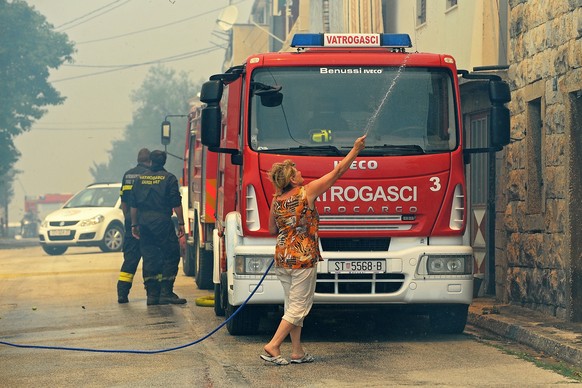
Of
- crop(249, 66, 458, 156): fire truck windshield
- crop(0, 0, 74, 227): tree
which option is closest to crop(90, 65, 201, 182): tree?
crop(0, 0, 74, 227): tree

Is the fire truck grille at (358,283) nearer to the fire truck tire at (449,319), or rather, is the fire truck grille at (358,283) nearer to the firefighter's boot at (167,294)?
the fire truck tire at (449,319)

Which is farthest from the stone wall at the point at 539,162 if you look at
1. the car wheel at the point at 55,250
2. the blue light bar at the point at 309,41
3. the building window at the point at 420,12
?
the car wheel at the point at 55,250

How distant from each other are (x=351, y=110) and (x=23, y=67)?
50640mm

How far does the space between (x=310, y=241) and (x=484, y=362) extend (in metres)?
1.72

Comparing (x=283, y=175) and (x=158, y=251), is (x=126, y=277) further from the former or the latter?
(x=283, y=175)

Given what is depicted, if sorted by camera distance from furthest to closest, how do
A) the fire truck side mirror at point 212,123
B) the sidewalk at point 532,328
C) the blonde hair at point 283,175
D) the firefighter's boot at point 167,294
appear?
the firefighter's boot at point 167,294
the fire truck side mirror at point 212,123
the sidewalk at point 532,328
the blonde hair at point 283,175

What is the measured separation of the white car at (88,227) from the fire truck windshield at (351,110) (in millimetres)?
20115

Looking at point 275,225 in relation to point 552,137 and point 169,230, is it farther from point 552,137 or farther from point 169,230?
point 169,230

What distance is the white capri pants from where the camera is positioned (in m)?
10.7

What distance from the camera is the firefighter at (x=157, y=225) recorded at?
1631 centimetres

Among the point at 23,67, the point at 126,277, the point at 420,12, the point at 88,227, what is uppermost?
the point at 23,67

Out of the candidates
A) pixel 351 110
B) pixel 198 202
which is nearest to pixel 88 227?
pixel 198 202

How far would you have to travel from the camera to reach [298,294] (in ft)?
35.0

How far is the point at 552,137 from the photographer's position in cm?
Result: 1437
